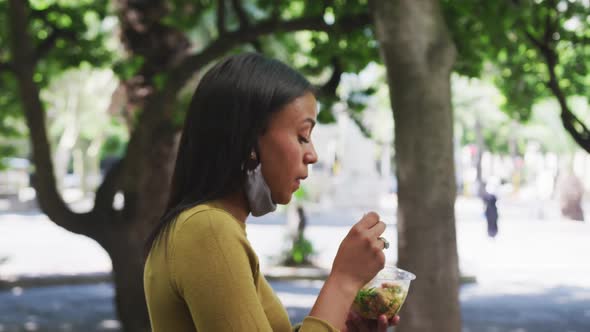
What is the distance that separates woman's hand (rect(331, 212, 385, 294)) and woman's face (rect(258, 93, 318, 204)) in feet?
0.53

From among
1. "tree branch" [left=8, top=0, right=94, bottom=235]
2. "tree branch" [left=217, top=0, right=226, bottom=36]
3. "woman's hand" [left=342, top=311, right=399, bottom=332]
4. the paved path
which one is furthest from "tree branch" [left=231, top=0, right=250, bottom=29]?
"woman's hand" [left=342, top=311, right=399, bottom=332]

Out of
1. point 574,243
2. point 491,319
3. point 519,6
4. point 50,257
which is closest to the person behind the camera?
point 519,6

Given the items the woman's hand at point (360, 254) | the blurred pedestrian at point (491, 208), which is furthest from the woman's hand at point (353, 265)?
the blurred pedestrian at point (491, 208)

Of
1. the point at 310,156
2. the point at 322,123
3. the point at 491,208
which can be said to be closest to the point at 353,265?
the point at 310,156

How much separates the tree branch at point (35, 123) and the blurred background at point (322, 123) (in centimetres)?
2

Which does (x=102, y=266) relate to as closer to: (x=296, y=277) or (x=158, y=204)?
(x=296, y=277)

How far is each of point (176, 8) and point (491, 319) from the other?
20.6 feet

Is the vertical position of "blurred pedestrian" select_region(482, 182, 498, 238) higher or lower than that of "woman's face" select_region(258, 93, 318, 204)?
lower

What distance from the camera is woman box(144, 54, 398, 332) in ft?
5.33

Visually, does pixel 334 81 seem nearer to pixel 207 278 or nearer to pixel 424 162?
pixel 424 162

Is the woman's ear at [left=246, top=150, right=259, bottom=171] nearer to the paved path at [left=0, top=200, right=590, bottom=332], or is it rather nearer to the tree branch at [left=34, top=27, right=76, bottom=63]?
the tree branch at [left=34, top=27, right=76, bottom=63]

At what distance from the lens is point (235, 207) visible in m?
1.72

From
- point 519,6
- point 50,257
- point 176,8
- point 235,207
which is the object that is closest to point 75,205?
point 50,257

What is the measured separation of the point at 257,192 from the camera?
1718 mm
